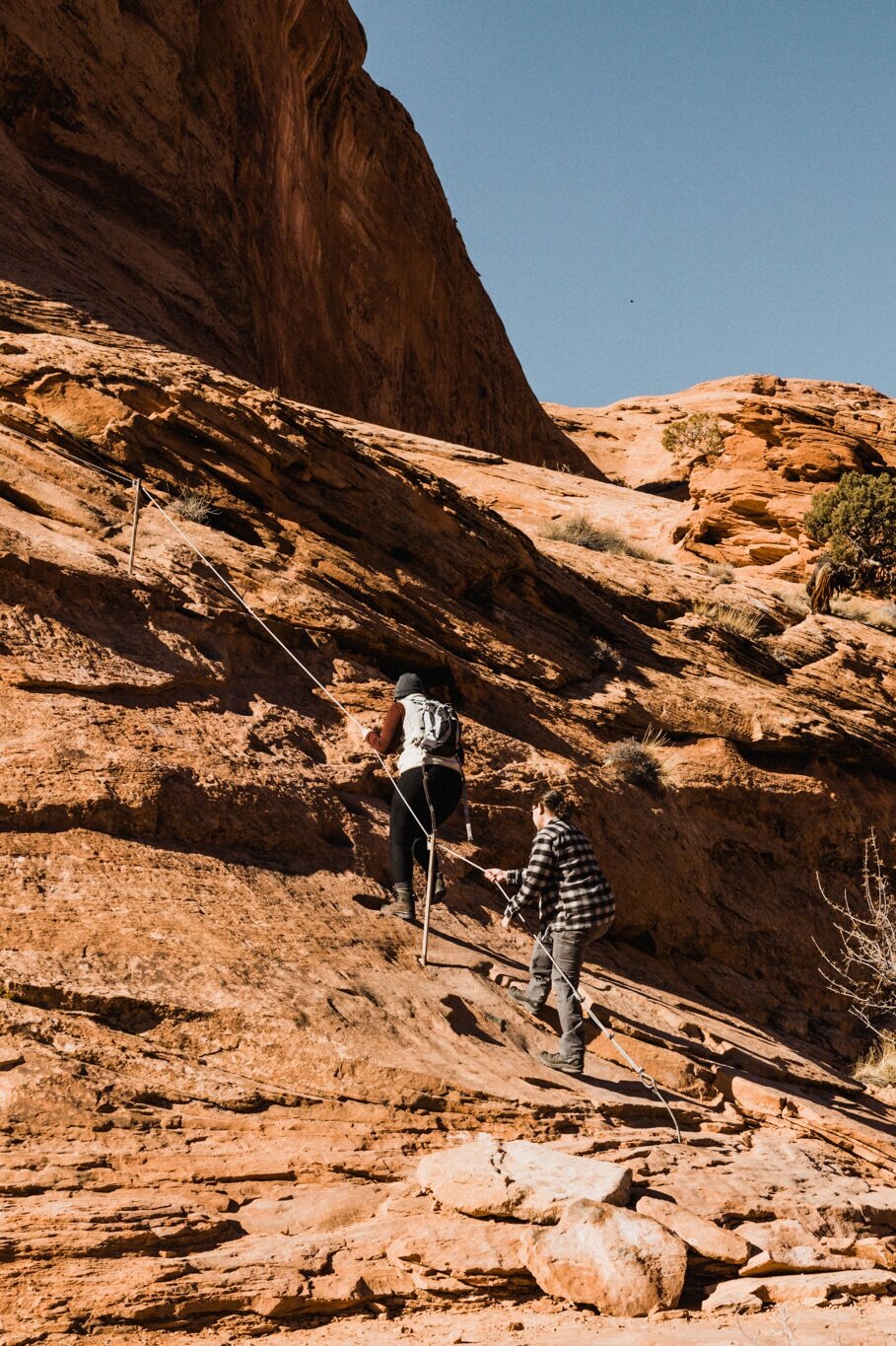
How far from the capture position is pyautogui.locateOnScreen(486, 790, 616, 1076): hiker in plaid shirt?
6980mm

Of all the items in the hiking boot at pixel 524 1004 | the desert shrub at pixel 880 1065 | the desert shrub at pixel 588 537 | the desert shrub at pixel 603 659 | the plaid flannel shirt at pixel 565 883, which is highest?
the desert shrub at pixel 588 537

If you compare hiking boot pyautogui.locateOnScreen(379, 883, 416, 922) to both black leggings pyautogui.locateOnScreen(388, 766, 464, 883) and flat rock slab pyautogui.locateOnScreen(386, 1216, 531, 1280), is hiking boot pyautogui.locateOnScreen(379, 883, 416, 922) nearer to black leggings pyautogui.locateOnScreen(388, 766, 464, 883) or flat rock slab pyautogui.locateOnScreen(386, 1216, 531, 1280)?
black leggings pyautogui.locateOnScreen(388, 766, 464, 883)

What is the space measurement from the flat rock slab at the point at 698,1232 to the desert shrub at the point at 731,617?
38.7 ft

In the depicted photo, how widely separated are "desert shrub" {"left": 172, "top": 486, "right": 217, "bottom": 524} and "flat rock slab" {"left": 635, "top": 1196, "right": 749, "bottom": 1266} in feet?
23.3

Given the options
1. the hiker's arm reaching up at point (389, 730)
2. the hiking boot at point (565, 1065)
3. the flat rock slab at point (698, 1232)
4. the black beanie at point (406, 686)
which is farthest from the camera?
the black beanie at point (406, 686)

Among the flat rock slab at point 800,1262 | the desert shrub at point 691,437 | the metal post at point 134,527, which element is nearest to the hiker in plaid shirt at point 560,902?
the flat rock slab at point 800,1262

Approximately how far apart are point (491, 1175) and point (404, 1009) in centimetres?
165

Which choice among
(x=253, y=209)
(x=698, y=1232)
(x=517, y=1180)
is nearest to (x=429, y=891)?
(x=517, y=1180)

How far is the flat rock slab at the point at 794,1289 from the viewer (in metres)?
4.43

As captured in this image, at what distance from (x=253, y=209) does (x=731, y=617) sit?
53.0 ft


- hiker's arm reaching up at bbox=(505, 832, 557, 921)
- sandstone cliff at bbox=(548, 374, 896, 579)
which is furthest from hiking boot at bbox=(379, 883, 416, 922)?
sandstone cliff at bbox=(548, 374, 896, 579)

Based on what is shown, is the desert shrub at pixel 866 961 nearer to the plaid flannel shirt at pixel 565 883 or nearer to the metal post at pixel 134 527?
the plaid flannel shirt at pixel 565 883

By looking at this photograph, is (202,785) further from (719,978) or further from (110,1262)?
(719,978)

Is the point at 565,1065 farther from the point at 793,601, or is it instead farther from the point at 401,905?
the point at 793,601
